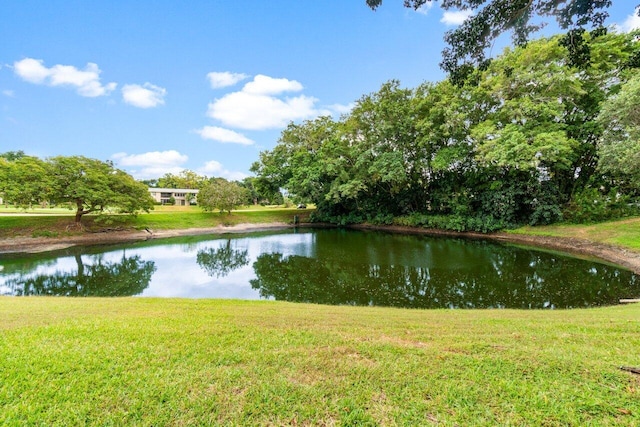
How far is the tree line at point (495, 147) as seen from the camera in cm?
1581

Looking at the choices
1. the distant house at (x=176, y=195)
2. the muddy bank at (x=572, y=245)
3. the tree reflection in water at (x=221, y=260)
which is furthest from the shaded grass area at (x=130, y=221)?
the distant house at (x=176, y=195)

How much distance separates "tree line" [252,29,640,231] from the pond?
18.6 feet

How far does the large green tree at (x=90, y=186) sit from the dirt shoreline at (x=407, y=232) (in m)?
1.98

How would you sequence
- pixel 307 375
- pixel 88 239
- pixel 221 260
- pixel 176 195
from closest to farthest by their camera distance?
1. pixel 307 375
2. pixel 221 260
3. pixel 88 239
4. pixel 176 195

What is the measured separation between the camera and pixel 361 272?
11.2m

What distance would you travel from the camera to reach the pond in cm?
827

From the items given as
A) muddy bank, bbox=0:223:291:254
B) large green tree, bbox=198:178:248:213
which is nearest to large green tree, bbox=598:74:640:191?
muddy bank, bbox=0:223:291:254

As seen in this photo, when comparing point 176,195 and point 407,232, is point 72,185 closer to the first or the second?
point 407,232

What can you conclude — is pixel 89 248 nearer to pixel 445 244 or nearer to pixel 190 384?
pixel 190 384

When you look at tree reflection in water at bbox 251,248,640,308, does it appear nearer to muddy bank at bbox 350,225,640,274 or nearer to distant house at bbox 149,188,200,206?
muddy bank at bbox 350,225,640,274

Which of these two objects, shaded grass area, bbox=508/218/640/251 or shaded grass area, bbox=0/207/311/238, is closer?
shaded grass area, bbox=508/218/640/251

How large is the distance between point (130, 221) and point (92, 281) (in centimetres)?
1442

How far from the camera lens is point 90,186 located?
62.9 feet

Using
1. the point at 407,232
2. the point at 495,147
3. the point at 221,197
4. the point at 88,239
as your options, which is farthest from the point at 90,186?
the point at 495,147
